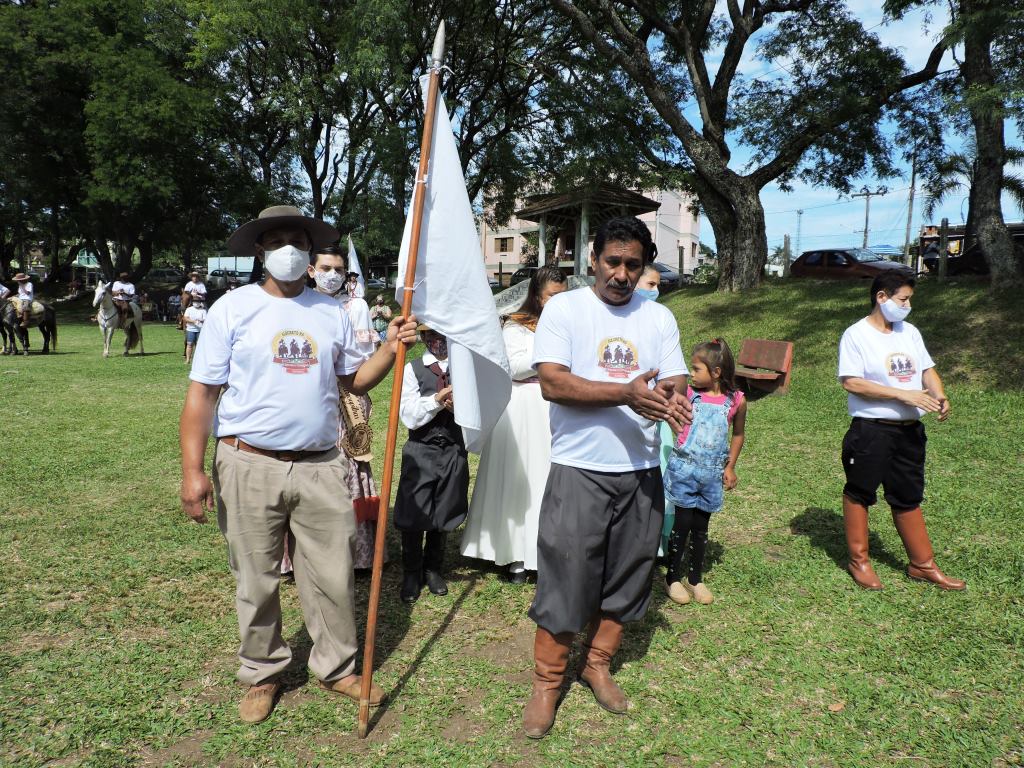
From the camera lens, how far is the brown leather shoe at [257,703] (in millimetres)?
3016

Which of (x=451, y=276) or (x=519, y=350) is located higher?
(x=451, y=276)

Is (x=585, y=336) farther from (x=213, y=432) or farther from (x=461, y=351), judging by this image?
(x=213, y=432)

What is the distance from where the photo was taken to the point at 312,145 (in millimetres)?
26375

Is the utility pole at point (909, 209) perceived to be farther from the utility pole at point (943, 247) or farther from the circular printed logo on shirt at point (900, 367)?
the circular printed logo on shirt at point (900, 367)

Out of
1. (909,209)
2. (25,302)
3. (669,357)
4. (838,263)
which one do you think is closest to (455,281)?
(669,357)

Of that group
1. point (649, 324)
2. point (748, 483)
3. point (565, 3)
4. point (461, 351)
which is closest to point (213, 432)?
point (461, 351)

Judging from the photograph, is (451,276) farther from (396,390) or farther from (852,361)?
(852,361)

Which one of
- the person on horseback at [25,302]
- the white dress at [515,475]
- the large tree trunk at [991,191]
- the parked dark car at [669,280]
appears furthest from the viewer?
the parked dark car at [669,280]

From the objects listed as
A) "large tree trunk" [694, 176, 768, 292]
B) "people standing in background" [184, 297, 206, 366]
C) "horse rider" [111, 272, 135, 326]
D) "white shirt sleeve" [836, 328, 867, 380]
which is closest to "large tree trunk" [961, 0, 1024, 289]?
"large tree trunk" [694, 176, 768, 292]

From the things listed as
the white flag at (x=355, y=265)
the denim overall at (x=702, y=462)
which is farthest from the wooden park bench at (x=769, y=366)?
the denim overall at (x=702, y=462)

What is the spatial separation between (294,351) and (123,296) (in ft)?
52.3

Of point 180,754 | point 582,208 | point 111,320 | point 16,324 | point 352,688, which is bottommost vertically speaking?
point 180,754

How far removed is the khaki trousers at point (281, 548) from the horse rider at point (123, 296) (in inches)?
611

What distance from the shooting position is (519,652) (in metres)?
3.66
